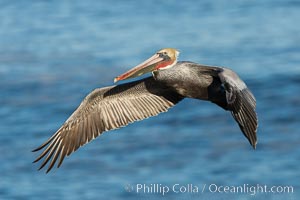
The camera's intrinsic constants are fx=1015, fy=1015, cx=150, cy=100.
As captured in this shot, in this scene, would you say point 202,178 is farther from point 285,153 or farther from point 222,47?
point 222,47

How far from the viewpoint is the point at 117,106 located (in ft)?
35.9

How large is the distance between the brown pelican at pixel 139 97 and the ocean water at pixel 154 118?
3.45 m

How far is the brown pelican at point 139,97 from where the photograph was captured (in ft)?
33.5

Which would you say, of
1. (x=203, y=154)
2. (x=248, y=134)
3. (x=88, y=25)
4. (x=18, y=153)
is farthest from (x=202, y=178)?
(x=88, y=25)

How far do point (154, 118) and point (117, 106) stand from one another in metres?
6.18

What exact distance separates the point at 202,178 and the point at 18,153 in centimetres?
313

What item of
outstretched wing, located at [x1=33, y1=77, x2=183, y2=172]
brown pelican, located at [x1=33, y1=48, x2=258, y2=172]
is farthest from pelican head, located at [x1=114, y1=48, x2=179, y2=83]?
outstretched wing, located at [x1=33, y1=77, x2=183, y2=172]

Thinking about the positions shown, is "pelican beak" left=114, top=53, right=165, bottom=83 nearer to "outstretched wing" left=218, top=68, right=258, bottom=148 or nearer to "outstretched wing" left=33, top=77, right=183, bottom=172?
"outstretched wing" left=33, top=77, right=183, bottom=172

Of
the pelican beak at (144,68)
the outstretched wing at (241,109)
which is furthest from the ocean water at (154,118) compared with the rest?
the outstretched wing at (241,109)

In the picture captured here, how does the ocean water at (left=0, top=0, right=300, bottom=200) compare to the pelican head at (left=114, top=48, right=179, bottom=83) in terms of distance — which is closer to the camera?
the pelican head at (left=114, top=48, right=179, bottom=83)

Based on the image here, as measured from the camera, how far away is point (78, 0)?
73.8 feet

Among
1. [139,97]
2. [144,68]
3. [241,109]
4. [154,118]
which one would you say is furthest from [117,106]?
[154,118]

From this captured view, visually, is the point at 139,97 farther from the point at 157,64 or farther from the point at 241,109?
the point at 241,109

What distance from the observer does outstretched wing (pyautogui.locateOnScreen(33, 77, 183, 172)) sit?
1080cm
